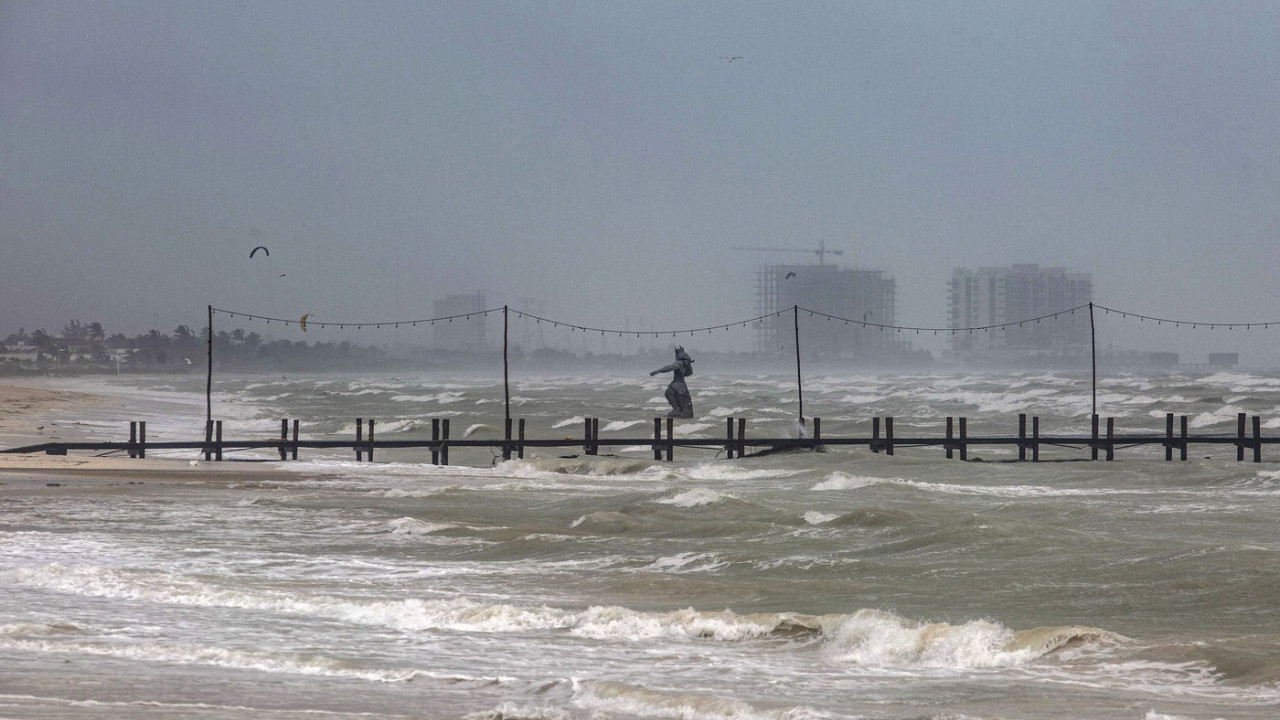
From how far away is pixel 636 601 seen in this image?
42.1 ft

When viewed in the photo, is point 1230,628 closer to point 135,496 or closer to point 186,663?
point 186,663

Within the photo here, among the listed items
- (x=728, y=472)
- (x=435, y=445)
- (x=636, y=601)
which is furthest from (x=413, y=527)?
(x=435, y=445)

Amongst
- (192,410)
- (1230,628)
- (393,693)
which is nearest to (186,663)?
(393,693)

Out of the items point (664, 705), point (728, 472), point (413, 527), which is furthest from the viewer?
point (728, 472)

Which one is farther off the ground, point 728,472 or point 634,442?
point 634,442

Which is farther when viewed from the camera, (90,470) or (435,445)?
(435,445)

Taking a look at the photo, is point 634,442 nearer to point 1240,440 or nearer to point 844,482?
point 844,482

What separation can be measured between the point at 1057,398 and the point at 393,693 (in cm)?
9422

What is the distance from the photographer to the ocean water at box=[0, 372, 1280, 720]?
8.64m

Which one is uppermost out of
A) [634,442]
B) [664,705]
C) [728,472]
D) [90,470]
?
[664,705]

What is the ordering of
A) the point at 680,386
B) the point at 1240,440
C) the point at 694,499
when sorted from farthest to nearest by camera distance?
the point at 680,386, the point at 1240,440, the point at 694,499

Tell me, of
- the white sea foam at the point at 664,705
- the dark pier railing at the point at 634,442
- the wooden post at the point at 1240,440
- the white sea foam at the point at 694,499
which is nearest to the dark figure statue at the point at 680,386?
the dark pier railing at the point at 634,442

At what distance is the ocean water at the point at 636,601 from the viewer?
28.3ft

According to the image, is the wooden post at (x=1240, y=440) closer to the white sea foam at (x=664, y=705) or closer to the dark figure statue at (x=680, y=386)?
the dark figure statue at (x=680, y=386)
